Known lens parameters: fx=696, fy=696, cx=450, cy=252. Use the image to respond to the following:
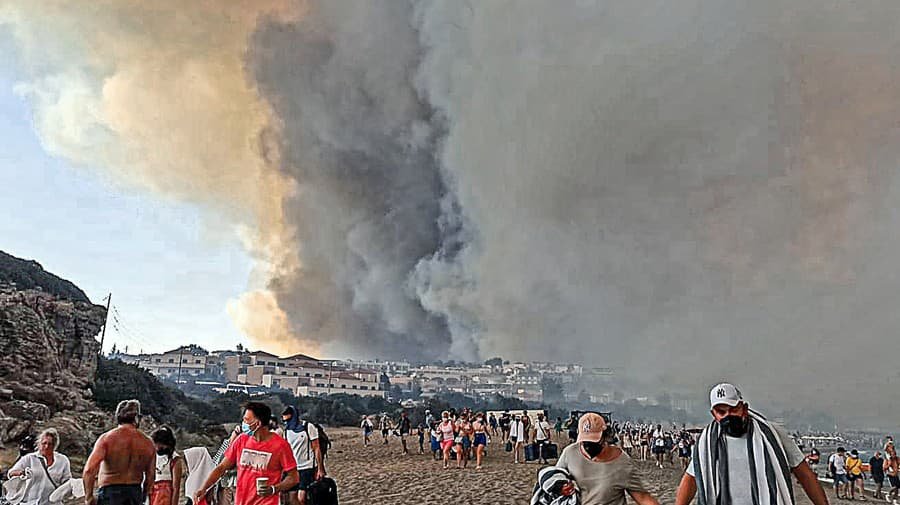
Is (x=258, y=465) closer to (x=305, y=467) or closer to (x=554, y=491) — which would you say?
(x=554, y=491)

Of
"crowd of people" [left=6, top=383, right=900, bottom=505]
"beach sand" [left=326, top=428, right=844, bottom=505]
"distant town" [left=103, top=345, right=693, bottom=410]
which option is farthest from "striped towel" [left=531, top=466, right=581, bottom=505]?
"distant town" [left=103, top=345, right=693, bottom=410]

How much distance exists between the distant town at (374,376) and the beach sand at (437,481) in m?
67.4

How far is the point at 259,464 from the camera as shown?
4582 mm

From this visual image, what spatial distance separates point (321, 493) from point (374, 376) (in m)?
103

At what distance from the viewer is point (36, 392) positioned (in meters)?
24.7

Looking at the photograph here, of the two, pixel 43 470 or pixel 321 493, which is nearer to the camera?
pixel 43 470

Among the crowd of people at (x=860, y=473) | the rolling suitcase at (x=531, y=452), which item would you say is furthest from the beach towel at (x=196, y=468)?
the rolling suitcase at (x=531, y=452)

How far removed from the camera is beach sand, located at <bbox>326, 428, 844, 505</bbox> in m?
12.2

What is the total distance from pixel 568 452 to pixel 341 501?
9.28m

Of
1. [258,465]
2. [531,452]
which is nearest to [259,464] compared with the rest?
[258,465]

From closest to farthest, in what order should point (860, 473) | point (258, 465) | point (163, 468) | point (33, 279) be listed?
point (258, 465) → point (163, 468) → point (860, 473) → point (33, 279)

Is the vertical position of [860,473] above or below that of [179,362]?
below

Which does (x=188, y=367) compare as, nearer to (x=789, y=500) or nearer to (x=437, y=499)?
(x=437, y=499)

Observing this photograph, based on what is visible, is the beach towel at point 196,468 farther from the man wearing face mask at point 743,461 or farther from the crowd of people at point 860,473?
the crowd of people at point 860,473
